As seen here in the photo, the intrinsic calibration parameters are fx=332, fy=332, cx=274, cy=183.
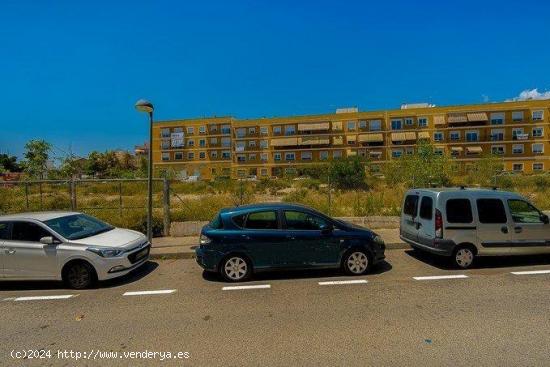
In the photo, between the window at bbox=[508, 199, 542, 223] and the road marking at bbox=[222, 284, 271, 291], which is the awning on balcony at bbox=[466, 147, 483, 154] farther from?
the road marking at bbox=[222, 284, 271, 291]

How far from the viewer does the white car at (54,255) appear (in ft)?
21.1

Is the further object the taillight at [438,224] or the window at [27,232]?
the taillight at [438,224]

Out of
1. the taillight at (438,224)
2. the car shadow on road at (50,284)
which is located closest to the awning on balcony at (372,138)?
the taillight at (438,224)

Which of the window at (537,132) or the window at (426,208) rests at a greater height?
the window at (537,132)

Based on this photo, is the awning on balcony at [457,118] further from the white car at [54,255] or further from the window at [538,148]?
the white car at [54,255]

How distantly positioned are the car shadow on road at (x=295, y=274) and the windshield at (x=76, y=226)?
2645 mm

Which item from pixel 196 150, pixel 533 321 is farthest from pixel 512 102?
pixel 533 321

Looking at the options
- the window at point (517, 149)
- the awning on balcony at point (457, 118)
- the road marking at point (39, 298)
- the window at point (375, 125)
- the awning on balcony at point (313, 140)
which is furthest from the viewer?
the awning on balcony at point (313, 140)

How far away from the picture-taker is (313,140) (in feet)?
227

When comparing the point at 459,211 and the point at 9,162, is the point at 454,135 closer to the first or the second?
the point at 459,211

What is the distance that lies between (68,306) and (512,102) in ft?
242

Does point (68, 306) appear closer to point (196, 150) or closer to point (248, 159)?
point (248, 159)

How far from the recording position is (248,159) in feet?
242

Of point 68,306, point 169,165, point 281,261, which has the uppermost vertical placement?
point 169,165
